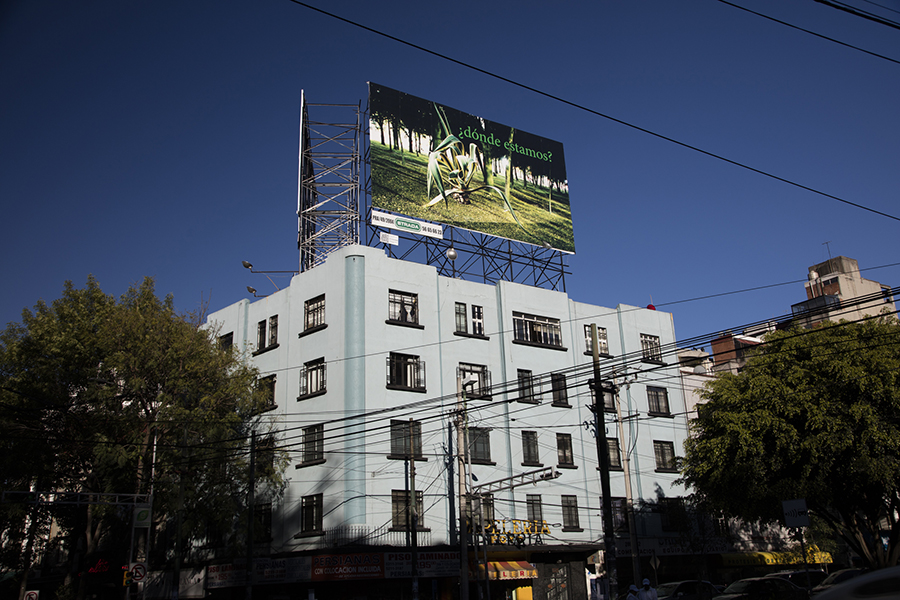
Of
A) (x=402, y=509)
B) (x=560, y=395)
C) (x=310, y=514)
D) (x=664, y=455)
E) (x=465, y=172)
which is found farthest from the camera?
(x=664, y=455)

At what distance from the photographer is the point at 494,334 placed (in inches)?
1660

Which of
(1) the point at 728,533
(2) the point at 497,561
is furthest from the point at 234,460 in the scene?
(1) the point at 728,533

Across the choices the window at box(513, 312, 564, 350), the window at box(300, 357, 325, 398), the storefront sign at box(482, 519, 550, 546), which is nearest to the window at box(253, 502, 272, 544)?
the window at box(300, 357, 325, 398)

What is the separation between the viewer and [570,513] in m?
40.9

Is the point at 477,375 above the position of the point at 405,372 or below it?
above

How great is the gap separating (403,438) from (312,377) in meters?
5.80

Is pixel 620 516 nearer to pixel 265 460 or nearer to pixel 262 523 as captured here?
pixel 262 523

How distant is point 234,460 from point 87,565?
838 centimetres

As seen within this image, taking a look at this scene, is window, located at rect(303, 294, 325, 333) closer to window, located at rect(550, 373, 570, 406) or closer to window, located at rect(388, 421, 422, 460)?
window, located at rect(388, 421, 422, 460)

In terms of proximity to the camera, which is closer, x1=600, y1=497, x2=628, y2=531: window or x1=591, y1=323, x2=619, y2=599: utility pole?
x1=591, y1=323, x2=619, y2=599: utility pole

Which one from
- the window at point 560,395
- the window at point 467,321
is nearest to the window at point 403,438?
the window at point 467,321

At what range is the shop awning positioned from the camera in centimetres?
3506

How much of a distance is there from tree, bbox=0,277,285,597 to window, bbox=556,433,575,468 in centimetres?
1525

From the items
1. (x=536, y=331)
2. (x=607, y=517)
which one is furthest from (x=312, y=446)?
(x=607, y=517)
